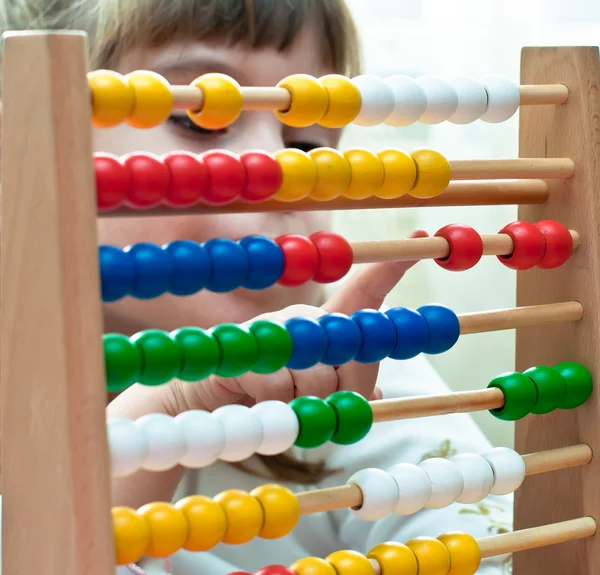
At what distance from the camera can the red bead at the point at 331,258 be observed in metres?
0.58

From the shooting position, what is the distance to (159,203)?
1.76 ft

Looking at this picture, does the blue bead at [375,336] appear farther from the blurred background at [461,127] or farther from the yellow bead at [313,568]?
the blurred background at [461,127]

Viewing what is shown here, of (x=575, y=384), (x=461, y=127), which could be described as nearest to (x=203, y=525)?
(x=575, y=384)

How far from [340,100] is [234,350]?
0.18 metres

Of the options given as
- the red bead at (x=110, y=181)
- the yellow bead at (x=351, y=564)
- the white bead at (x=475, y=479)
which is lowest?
the yellow bead at (x=351, y=564)

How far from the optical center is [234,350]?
0.54 m

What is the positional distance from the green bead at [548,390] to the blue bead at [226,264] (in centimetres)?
26

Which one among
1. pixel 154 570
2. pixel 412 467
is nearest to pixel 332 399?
pixel 412 467

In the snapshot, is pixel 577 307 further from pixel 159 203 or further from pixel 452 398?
pixel 159 203

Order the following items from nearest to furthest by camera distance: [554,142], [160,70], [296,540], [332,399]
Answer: [332,399], [554,142], [160,70], [296,540]

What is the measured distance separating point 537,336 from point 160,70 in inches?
16.6

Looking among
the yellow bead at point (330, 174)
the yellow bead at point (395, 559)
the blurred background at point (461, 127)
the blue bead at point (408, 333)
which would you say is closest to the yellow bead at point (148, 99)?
the yellow bead at point (330, 174)

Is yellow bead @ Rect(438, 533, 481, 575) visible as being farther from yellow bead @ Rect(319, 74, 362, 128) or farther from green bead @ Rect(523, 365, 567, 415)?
yellow bead @ Rect(319, 74, 362, 128)

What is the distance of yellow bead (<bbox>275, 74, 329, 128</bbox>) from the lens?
57cm
